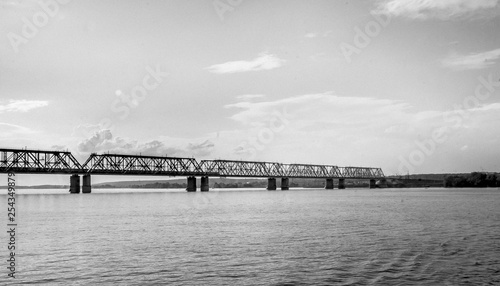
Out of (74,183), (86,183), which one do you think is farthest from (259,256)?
(86,183)

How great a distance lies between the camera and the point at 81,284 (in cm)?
2375

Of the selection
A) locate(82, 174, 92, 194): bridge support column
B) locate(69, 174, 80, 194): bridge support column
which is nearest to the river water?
locate(69, 174, 80, 194): bridge support column

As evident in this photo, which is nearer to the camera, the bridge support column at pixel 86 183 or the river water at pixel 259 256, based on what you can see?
the river water at pixel 259 256

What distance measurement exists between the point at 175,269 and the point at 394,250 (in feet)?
52.8

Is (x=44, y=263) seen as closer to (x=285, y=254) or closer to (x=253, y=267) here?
(x=253, y=267)

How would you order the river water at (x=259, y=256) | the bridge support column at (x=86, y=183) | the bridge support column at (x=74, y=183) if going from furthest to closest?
the bridge support column at (x=86, y=183) < the bridge support column at (x=74, y=183) < the river water at (x=259, y=256)

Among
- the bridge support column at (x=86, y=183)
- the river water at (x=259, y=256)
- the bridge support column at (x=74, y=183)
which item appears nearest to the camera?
the river water at (x=259, y=256)

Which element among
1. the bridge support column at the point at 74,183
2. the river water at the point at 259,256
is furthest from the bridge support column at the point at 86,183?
the river water at the point at 259,256

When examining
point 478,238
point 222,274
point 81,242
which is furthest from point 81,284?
point 478,238

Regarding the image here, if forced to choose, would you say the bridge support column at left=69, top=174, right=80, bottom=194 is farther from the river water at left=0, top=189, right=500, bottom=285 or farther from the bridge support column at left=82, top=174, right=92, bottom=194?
the river water at left=0, top=189, right=500, bottom=285

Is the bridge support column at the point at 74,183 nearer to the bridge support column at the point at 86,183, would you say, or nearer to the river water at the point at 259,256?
the bridge support column at the point at 86,183

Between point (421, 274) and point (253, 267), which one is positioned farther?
point (253, 267)

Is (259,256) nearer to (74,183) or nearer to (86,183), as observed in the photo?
(74,183)

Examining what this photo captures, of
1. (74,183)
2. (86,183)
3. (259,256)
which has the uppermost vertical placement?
(74,183)
